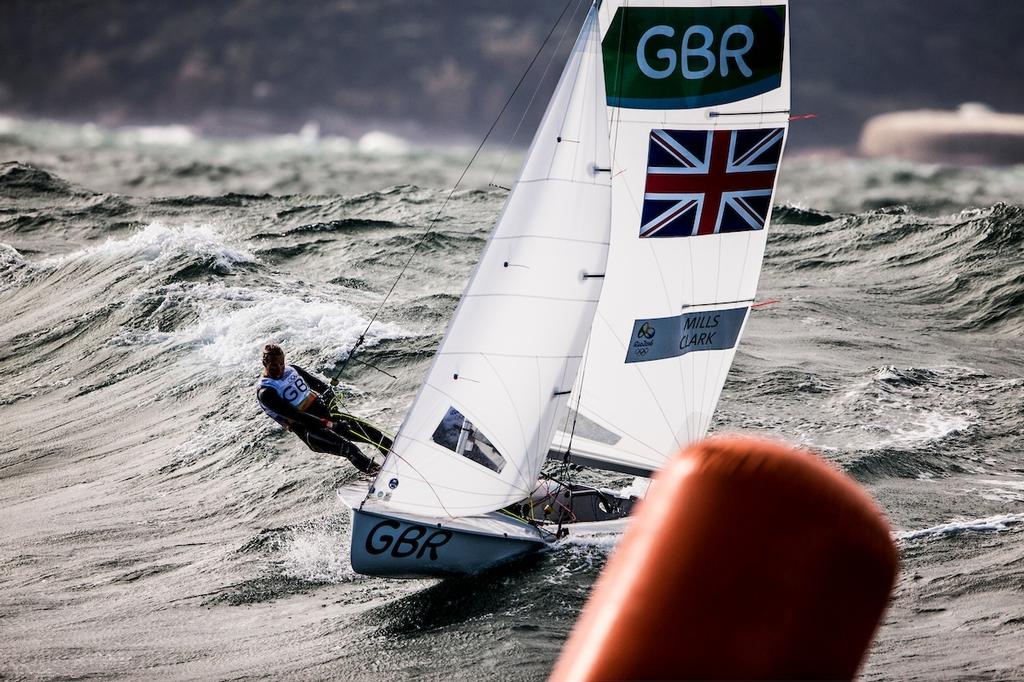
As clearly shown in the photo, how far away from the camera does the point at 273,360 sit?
23.2 feet

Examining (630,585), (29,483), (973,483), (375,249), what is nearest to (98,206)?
(375,249)

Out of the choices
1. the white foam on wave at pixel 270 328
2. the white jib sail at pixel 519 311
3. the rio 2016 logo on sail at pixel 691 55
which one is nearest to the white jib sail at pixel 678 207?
the rio 2016 logo on sail at pixel 691 55

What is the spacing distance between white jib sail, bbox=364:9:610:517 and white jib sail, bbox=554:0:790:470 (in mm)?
499

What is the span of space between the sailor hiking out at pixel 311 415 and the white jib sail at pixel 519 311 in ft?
1.75

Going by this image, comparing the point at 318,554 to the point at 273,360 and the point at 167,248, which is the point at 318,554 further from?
the point at 167,248

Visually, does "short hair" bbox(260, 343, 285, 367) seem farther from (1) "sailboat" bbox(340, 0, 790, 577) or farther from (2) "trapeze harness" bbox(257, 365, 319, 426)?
(1) "sailboat" bbox(340, 0, 790, 577)

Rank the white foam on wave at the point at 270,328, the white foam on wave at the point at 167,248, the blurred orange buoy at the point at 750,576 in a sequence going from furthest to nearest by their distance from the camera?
the white foam on wave at the point at 167,248 → the white foam on wave at the point at 270,328 → the blurred orange buoy at the point at 750,576

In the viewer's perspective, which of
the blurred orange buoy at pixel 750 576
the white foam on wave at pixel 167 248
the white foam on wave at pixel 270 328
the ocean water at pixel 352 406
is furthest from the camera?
the white foam on wave at pixel 167 248

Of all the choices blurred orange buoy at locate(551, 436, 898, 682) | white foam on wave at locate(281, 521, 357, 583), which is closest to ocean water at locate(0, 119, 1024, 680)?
white foam on wave at locate(281, 521, 357, 583)

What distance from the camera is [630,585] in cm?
122

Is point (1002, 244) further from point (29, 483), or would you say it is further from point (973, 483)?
point (29, 483)

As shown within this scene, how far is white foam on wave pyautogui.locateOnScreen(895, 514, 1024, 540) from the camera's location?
7859mm

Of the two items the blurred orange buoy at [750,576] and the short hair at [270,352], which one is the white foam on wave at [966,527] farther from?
the blurred orange buoy at [750,576]

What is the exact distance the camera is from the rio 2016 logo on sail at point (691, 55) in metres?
6.95
